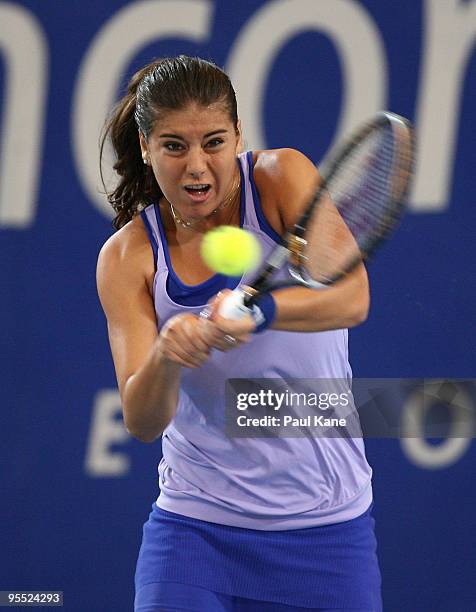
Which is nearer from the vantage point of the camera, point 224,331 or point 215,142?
point 224,331

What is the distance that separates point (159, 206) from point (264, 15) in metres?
1.01

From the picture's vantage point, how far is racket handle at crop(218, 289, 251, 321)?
137 centimetres

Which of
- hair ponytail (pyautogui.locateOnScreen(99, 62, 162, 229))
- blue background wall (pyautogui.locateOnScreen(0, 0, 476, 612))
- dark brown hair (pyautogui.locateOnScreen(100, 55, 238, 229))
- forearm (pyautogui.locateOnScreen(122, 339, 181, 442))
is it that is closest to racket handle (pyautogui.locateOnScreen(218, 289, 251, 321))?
forearm (pyautogui.locateOnScreen(122, 339, 181, 442))

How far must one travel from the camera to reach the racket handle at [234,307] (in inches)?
54.0

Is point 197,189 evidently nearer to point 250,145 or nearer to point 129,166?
point 129,166

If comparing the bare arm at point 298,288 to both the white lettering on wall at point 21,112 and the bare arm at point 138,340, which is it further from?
the white lettering on wall at point 21,112

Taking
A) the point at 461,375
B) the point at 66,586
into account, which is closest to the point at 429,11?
the point at 461,375

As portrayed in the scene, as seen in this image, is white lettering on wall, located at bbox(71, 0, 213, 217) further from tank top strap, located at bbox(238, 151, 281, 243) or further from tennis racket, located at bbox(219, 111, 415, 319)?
tennis racket, located at bbox(219, 111, 415, 319)

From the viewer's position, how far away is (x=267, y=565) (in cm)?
163

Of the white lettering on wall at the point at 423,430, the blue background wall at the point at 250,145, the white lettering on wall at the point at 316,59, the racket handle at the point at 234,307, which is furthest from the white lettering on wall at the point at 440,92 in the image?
the racket handle at the point at 234,307

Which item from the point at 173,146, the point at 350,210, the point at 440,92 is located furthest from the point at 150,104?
the point at 440,92

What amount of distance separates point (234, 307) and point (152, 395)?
0.72ft

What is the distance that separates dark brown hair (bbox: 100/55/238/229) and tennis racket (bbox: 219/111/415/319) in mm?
187

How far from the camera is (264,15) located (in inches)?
103
